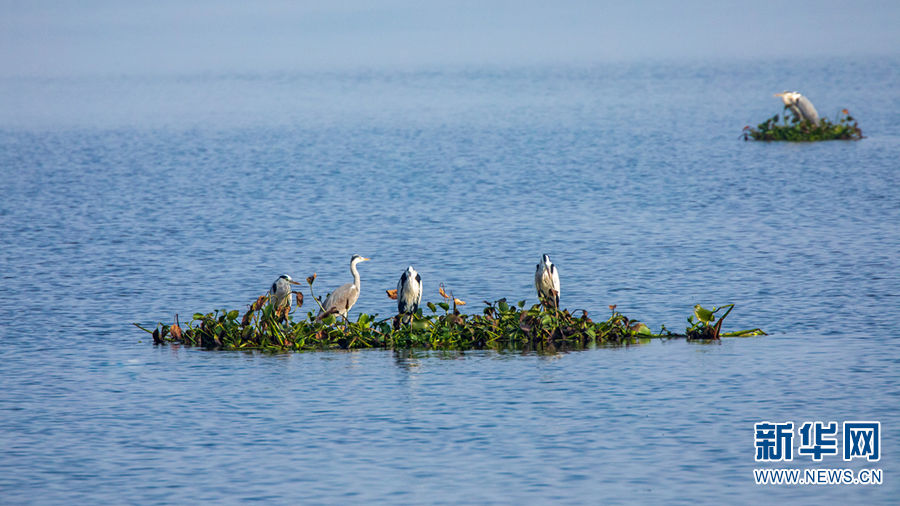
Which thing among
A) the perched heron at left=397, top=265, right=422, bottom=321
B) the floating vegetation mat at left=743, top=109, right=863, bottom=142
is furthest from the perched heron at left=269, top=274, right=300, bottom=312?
the floating vegetation mat at left=743, top=109, right=863, bottom=142

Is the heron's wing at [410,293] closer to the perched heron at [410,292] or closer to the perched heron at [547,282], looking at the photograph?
the perched heron at [410,292]

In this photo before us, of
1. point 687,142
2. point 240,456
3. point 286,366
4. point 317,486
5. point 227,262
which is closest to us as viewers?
point 317,486

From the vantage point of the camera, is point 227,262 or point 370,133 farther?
point 370,133

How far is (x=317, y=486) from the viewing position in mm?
15148

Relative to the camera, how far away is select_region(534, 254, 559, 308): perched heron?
22.4m

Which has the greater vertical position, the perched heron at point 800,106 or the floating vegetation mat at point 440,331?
the perched heron at point 800,106

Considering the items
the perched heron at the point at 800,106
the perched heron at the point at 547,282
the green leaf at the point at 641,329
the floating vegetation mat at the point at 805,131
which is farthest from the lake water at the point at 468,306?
the perched heron at the point at 800,106

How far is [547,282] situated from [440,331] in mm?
1903

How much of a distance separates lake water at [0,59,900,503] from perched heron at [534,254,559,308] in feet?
4.83

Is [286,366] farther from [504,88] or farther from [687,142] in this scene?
[504,88]

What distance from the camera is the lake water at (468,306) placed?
1578 centimetres

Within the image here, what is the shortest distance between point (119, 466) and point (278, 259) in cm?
1609

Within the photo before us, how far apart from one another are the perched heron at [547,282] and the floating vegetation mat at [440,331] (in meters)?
0.35

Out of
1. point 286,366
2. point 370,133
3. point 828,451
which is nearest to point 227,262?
point 286,366
